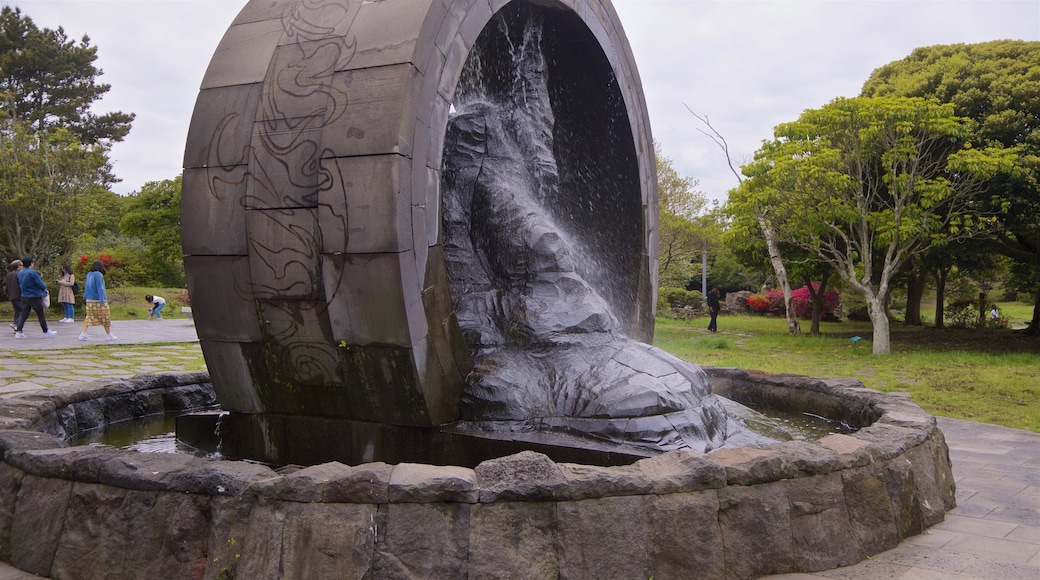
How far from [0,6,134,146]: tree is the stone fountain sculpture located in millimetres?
25950

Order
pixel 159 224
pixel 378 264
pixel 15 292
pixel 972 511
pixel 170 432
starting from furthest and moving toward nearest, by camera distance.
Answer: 1. pixel 159 224
2. pixel 15 292
3. pixel 170 432
4. pixel 972 511
5. pixel 378 264

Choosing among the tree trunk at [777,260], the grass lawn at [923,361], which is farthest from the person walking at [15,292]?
the tree trunk at [777,260]

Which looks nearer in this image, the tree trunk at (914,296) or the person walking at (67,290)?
the person walking at (67,290)

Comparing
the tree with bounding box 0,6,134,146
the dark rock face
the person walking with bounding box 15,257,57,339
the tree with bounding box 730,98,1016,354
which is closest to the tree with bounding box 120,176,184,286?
the tree with bounding box 0,6,134,146

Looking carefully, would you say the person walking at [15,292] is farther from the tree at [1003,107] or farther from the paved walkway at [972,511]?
the tree at [1003,107]

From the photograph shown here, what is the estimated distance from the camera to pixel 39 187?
19.1 m

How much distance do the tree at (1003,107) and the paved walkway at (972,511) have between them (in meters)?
8.20

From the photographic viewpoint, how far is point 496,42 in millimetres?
6027

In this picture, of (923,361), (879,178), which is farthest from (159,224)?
(923,361)

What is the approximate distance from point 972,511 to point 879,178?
39.3 feet

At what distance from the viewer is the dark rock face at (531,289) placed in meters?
4.40

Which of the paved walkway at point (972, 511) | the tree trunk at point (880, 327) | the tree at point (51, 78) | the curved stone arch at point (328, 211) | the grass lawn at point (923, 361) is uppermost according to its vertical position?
the tree at point (51, 78)

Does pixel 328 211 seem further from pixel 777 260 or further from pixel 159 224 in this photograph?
pixel 159 224

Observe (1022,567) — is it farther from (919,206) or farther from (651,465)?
(919,206)
